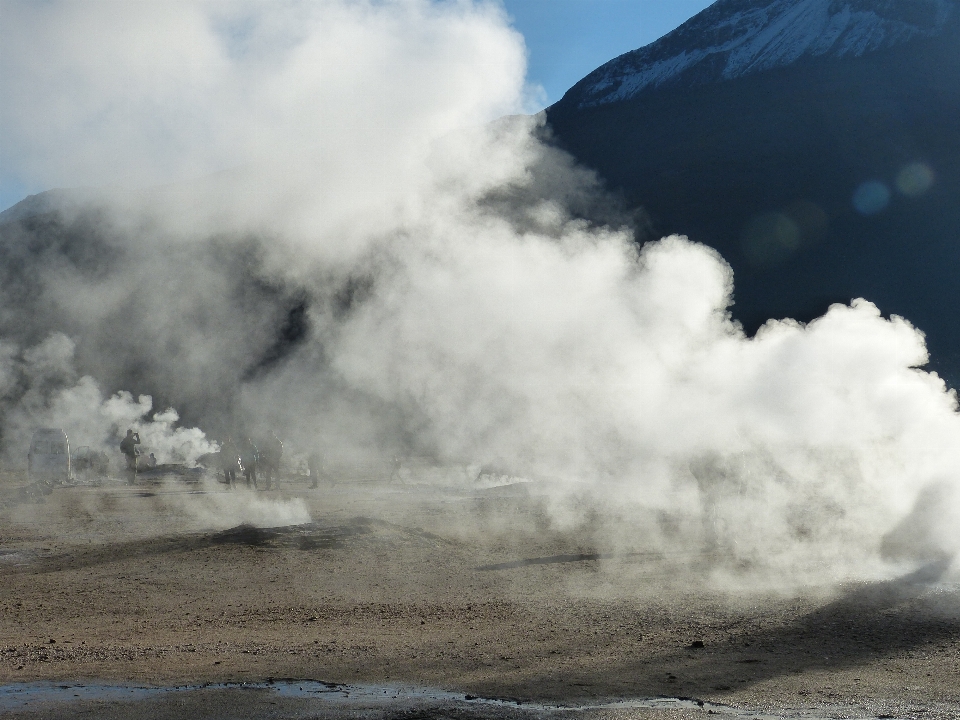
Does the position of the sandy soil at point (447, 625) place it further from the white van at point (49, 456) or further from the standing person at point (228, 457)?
the white van at point (49, 456)

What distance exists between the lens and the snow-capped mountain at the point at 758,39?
3597 inches

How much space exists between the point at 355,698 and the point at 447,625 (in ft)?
8.51

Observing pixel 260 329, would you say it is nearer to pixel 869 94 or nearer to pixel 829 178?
pixel 829 178

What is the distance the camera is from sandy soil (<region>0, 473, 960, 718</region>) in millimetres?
7039

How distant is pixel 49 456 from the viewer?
3147cm

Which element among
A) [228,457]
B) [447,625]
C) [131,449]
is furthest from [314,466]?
[447,625]

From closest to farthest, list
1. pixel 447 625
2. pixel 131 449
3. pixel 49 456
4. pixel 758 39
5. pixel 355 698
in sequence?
Result: pixel 355 698, pixel 447 625, pixel 131 449, pixel 49 456, pixel 758 39

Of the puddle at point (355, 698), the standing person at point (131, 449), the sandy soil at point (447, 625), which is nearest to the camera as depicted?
the puddle at point (355, 698)

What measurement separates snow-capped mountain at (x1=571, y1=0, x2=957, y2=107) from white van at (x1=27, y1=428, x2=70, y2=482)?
76979 mm

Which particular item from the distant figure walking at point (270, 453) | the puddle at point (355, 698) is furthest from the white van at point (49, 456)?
the puddle at point (355, 698)

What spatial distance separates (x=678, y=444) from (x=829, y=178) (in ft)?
222

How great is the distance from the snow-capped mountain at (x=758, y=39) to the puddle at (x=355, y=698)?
9575cm

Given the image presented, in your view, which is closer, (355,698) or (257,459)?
(355,698)

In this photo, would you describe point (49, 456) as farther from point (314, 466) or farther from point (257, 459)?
point (314, 466)
